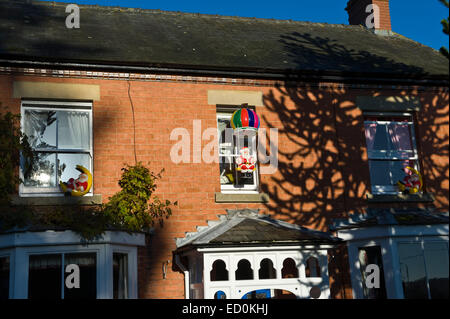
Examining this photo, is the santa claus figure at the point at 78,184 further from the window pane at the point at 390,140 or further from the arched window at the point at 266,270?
the window pane at the point at 390,140

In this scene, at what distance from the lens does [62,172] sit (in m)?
9.48

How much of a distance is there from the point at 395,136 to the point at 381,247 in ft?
9.44

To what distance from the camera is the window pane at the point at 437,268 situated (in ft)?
31.4

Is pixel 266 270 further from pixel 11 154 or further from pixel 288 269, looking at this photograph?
pixel 11 154

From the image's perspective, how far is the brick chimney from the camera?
1505 cm

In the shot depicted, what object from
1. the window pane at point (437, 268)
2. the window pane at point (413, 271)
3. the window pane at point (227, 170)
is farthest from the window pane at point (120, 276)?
the window pane at point (437, 268)

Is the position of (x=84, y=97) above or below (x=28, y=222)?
above

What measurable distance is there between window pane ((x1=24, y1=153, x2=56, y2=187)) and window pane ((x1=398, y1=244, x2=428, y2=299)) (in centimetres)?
662

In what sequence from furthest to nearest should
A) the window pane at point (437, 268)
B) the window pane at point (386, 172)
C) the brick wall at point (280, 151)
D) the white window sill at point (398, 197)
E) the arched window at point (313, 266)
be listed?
the window pane at point (386, 172) < the white window sill at point (398, 197) < the arched window at point (313, 266) < the window pane at point (437, 268) < the brick wall at point (280, 151)

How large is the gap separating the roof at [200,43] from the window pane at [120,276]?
371cm

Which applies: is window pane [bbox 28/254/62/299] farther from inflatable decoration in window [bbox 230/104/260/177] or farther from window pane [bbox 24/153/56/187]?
inflatable decoration in window [bbox 230/104/260/177]

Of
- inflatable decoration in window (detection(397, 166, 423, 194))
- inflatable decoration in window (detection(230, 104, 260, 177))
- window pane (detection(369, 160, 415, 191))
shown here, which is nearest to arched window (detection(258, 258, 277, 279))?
inflatable decoration in window (detection(230, 104, 260, 177))
